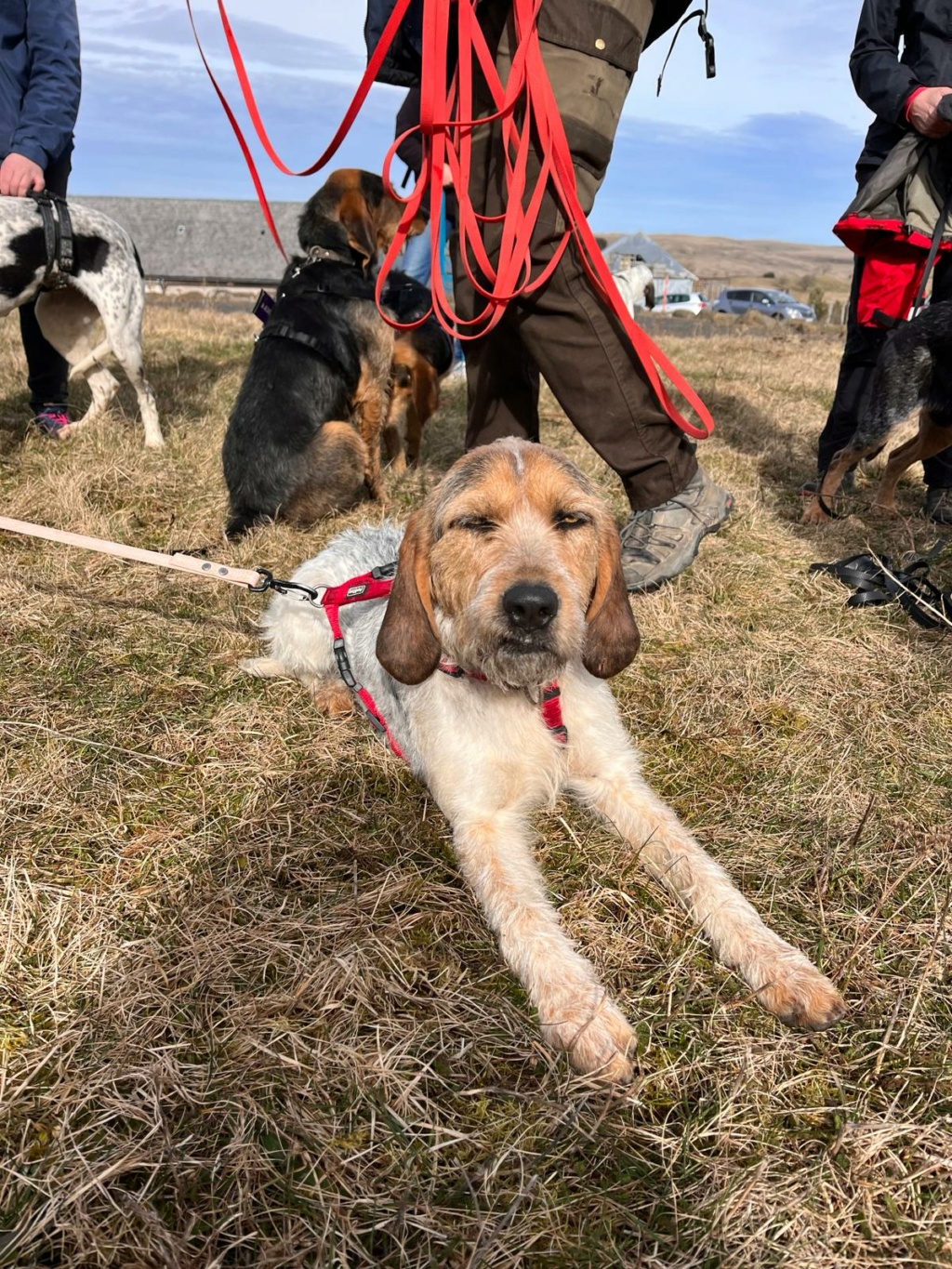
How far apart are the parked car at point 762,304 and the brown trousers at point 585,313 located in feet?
116

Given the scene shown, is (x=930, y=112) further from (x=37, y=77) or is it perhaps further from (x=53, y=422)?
(x=53, y=422)

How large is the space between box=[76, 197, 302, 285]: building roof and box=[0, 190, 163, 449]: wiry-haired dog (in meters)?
49.7

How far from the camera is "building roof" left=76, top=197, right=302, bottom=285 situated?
5178 cm

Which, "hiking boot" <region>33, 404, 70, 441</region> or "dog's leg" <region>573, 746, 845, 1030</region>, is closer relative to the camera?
"dog's leg" <region>573, 746, 845, 1030</region>

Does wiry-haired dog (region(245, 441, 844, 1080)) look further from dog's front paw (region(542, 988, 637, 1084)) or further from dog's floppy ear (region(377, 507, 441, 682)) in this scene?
dog's front paw (region(542, 988, 637, 1084))

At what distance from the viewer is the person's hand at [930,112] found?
4.04 metres

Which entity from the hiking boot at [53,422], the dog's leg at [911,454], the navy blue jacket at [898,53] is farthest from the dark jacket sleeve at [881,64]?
the hiking boot at [53,422]

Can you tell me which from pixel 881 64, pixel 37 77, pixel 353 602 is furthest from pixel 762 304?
pixel 353 602

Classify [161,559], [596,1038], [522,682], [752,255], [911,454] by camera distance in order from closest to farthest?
[596,1038]
[522,682]
[161,559]
[911,454]
[752,255]

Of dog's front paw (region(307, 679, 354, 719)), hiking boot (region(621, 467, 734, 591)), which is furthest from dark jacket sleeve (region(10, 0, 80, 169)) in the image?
hiking boot (region(621, 467, 734, 591))

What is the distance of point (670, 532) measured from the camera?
139 inches

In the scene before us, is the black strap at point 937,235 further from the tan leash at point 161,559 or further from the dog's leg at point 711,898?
the tan leash at point 161,559

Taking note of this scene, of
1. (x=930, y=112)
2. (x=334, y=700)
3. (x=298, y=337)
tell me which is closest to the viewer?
(x=334, y=700)

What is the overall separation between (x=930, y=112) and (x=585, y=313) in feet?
8.45
